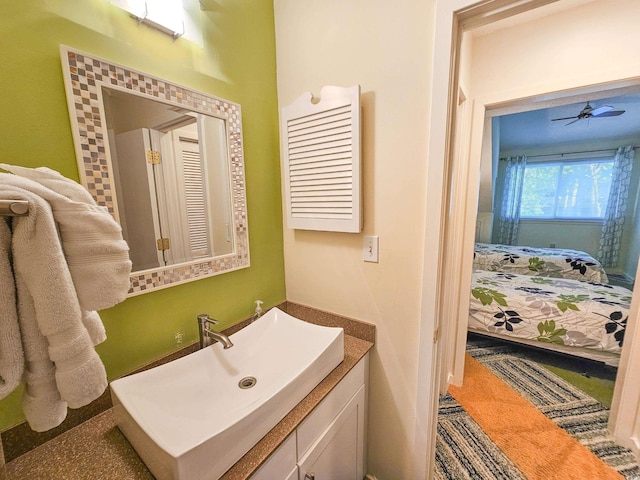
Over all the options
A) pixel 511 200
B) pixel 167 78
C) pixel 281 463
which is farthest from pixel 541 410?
pixel 511 200

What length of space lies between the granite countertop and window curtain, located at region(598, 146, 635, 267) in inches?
240

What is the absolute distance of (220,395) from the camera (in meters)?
0.85

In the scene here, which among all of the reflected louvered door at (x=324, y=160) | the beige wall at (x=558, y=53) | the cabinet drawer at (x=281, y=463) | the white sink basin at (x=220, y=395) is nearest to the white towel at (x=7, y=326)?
the white sink basin at (x=220, y=395)

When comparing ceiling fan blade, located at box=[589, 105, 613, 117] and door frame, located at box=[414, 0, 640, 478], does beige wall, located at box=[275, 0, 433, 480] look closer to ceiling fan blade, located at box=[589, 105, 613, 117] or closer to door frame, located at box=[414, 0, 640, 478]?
door frame, located at box=[414, 0, 640, 478]

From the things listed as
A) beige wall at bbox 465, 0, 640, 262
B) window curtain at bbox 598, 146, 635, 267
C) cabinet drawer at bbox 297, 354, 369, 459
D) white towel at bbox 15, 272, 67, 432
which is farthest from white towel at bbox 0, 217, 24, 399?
window curtain at bbox 598, 146, 635, 267

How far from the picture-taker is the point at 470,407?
1753mm

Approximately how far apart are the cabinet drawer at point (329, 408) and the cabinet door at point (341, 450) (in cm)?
2

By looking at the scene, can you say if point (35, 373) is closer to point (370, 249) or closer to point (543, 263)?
point (370, 249)

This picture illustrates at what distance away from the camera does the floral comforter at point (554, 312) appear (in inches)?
74.9

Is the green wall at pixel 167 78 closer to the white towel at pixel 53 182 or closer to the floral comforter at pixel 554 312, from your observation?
the white towel at pixel 53 182

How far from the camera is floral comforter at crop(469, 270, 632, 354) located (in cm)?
190

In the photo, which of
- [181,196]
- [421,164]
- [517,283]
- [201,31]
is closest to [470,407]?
[517,283]

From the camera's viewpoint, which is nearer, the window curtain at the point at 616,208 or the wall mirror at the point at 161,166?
the wall mirror at the point at 161,166

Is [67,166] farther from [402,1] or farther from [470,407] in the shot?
[470,407]
